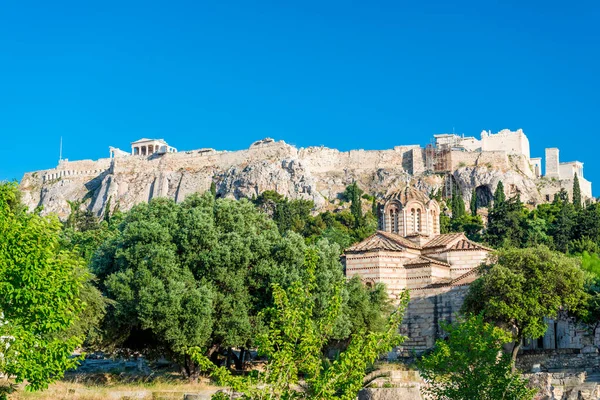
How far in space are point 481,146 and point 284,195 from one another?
74.0 feet

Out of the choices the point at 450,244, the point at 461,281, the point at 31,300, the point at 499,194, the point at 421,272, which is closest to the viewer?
the point at 31,300

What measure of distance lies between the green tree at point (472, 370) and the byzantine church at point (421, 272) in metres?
13.3

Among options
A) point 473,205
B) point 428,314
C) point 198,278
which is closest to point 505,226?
point 473,205

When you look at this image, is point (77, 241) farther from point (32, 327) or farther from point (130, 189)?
point (130, 189)

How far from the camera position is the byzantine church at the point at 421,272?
30.4 metres

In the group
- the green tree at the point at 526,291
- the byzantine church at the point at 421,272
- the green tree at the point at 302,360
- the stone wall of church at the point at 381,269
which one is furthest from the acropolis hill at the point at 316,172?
the green tree at the point at 302,360

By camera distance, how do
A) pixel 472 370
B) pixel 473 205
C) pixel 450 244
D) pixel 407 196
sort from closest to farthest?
pixel 472 370 → pixel 450 244 → pixel 407 196 → pixel 473 205

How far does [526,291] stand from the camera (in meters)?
26.4

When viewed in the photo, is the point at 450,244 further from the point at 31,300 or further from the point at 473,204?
the point at 473,204

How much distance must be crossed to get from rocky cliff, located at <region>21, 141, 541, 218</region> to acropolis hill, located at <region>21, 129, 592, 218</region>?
4.0 inches

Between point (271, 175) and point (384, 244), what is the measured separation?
47.9 m

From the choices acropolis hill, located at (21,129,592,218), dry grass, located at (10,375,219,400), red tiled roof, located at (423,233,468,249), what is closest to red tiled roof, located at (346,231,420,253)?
red tiled roof, located at (423,233,468,249)

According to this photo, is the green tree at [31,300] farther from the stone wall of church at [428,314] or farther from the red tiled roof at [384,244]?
the stone wall of church at [428,314]

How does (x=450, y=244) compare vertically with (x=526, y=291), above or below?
above
